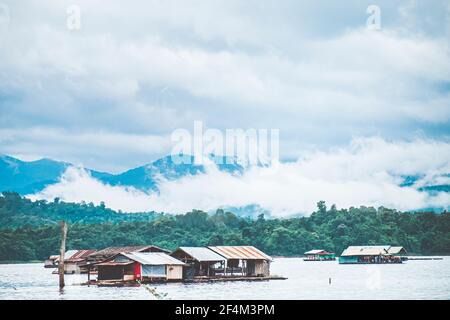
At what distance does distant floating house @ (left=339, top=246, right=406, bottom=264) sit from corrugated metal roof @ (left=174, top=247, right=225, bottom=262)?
3001 centimetres

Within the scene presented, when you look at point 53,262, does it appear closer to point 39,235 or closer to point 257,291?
point 39,235

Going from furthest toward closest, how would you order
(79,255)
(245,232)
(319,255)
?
(319,255)
(245,232)
(79,255)

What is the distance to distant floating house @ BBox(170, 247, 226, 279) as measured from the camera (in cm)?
4144

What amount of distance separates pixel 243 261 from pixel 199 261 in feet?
14.1

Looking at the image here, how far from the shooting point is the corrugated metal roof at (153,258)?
3806 centimetres

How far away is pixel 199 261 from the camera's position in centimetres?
4141

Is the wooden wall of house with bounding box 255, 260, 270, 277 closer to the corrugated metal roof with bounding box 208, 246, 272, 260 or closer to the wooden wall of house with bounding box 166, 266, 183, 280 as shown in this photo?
the corrugated metal roof with bounding box 208, 246, 272, 260

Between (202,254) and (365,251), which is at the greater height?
(202,254)

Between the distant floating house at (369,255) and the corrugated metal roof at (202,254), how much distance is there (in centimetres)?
3001

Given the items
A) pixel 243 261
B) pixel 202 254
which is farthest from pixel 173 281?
pixel 243 261

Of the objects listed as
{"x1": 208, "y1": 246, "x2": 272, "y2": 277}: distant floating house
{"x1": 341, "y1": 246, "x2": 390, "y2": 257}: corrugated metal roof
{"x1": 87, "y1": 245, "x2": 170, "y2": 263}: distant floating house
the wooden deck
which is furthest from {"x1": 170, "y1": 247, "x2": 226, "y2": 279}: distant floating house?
{"x1": 341, "y1": 246, "x2": 390, "y2": 257}: corrugated metal roof

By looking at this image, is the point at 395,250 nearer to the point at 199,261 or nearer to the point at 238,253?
the point at 238,253

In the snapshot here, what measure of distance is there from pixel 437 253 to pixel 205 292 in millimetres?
47889

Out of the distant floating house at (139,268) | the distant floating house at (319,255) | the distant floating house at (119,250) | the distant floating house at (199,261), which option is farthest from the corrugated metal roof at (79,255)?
the distant floating house at (319,255)
